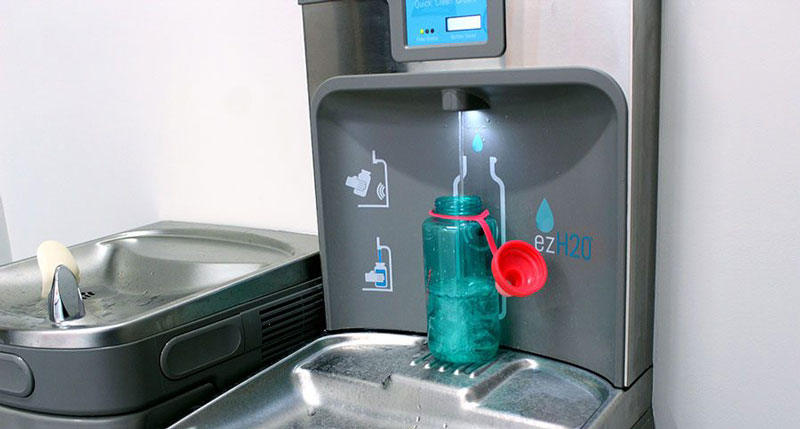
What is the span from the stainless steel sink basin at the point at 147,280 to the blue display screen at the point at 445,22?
0.41m

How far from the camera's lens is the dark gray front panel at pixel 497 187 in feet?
2.87

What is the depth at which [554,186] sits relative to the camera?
0.92m

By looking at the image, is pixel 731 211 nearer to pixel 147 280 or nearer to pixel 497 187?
pixel 497 187

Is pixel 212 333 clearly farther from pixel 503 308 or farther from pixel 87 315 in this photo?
pixel 503 308

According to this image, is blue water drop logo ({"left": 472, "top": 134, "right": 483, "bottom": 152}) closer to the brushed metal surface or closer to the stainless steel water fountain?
the stainless steel water fountain

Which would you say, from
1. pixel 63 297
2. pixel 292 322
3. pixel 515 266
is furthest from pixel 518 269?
pixel 63 297

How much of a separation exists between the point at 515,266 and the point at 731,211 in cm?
26

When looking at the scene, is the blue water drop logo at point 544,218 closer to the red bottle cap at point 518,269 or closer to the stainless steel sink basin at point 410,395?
the red bottle cap at point 518,269

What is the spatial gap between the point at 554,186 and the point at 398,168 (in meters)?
0.23

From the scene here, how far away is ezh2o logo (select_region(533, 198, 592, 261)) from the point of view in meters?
0.91

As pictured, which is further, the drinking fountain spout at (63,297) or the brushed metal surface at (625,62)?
the drinking fountain spout at (63,297)

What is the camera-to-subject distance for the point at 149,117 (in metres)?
1.52

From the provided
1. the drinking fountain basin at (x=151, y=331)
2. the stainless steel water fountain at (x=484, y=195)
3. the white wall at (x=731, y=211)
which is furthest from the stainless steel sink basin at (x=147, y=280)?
the white wall at (x=731, y=211)

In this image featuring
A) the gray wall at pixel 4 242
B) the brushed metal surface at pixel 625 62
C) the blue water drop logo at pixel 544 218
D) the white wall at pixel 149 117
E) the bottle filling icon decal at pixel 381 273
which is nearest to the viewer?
the brushed metal surface at pixel 625 62
